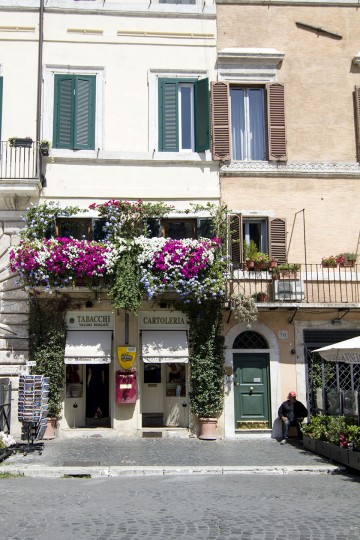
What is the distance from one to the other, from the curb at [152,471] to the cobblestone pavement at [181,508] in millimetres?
566

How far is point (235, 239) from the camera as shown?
17125 millimetres

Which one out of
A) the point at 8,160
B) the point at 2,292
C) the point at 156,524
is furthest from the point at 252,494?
the point at 8,160

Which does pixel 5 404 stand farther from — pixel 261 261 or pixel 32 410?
pixel 261 261

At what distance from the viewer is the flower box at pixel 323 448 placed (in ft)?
43.2

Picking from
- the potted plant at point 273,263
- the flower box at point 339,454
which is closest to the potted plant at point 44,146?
the potted plant at point 273,263

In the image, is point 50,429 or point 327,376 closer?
point 50,429

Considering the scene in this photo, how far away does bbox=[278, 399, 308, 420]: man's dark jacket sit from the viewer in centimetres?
1622

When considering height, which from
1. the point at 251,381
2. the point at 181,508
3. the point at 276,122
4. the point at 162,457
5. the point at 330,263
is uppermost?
the point at 276,122

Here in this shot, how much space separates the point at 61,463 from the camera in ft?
41.4

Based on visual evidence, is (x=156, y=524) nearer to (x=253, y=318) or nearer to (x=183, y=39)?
(x=253, y=318)

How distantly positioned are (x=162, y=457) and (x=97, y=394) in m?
4.90

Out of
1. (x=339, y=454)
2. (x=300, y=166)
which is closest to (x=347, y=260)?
(x=300, y=166)

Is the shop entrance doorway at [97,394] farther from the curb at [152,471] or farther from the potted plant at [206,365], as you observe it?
the curb at [152,471]

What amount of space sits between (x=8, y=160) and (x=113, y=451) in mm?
7854
